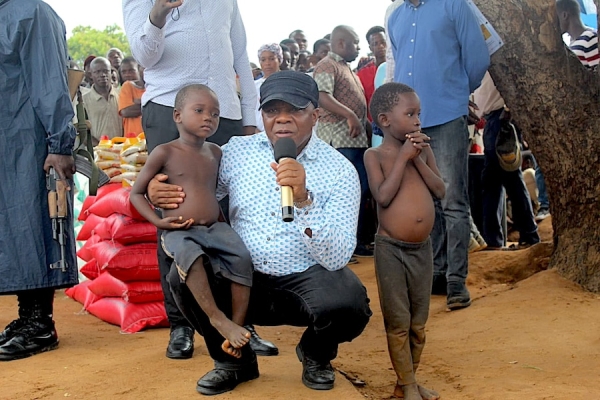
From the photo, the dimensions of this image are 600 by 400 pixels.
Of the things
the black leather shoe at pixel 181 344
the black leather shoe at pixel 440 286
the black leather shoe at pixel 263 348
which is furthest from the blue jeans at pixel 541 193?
the black leather shoe at pixel 181 344

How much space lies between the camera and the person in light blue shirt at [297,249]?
11.0 ft

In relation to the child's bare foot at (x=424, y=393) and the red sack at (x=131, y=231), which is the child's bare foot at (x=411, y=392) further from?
the red sack at (x=131, y=231)

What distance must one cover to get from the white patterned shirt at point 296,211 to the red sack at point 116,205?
5.77 ft

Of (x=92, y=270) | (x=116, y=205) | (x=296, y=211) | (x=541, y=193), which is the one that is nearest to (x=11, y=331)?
(x=116, y=205)

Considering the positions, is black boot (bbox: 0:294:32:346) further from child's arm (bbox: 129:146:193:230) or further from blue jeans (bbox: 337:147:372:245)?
blue jeans (bbox: 337:147:372:245)

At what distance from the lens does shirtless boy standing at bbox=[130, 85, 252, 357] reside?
3.29 meters

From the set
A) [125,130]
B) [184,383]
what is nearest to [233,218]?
[184,383]

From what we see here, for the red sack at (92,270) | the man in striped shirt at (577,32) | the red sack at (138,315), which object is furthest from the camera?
the man in striped shirt at (577,32)

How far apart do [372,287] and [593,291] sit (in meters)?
1.78

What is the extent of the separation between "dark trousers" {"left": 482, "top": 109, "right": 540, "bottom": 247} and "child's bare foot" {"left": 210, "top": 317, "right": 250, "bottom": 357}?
4917 mm

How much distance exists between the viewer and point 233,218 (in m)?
3.67

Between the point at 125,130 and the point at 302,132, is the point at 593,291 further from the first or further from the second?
the point at 125,130

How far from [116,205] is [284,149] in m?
2.53

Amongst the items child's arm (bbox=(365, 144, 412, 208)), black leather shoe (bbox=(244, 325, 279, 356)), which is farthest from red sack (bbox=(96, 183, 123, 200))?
child's arm (bbox=(365, 144, 412, 208))
